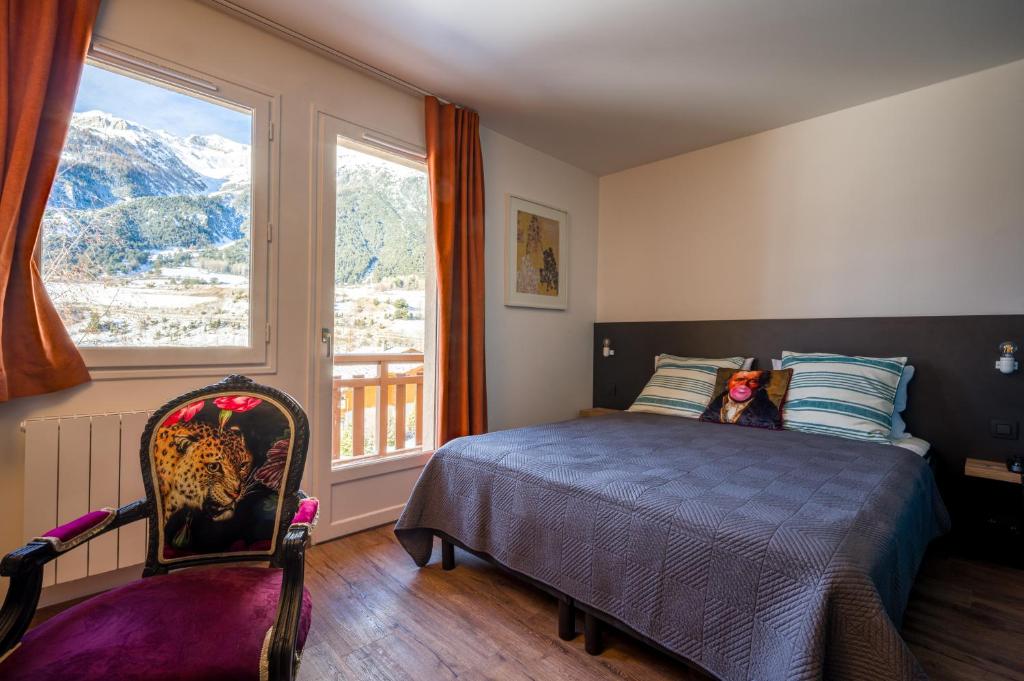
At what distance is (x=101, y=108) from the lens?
1.96 meters

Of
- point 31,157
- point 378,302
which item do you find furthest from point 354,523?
point 31,157

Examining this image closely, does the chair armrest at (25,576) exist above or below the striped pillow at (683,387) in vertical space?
below

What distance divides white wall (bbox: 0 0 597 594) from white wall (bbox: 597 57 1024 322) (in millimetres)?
965

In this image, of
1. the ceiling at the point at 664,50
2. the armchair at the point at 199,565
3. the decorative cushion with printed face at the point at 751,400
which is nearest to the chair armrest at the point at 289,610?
the armchair at the point at 199,565

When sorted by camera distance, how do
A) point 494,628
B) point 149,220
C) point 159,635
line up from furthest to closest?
point 149,220 < point 494,628 < point 159,635

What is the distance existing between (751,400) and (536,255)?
1.83m

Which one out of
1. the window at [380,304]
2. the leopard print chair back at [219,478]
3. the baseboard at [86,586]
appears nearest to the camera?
the leopard print chair back at [219,478]

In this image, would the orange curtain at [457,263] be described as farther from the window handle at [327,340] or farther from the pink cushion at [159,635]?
the pink cushion at [159,635]

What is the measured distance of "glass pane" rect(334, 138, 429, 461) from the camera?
3.18 metres

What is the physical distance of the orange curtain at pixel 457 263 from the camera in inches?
116

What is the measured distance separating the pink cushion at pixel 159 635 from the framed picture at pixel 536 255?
2608 mm

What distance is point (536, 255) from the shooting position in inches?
147

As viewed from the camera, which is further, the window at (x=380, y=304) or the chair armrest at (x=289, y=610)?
the window at (x=380, y=304)

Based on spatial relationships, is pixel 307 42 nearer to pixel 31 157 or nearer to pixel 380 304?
pixel 31 157
